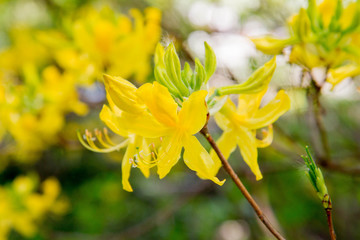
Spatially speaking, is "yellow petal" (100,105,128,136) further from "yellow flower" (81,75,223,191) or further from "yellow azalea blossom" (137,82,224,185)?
"yellow azalea blossom" (137,82,224,185)

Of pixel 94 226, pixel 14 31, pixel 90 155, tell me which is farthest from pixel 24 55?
pixel 94 226

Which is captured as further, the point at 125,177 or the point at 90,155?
the point at 90,155

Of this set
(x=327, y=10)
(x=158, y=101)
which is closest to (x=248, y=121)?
(x=158, y=101)

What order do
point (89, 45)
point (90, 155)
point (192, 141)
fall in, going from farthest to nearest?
point (90, 155) < point (89, 45) < point (192, 141)

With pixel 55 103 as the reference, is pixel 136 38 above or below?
above

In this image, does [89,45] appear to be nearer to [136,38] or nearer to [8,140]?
[136,38]

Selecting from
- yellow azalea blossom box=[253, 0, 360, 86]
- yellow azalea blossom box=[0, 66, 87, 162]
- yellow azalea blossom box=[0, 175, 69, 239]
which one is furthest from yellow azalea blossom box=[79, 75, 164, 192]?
yellow azalea blossom box=[0, 175, 69, 239]

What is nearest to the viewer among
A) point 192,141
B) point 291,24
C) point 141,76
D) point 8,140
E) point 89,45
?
point 192,141

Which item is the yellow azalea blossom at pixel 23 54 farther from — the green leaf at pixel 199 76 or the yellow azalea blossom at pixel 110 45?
the green leaf at pixel 199 76
